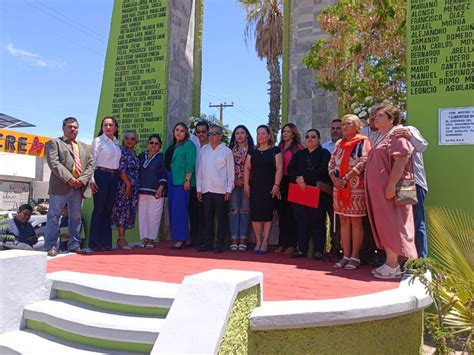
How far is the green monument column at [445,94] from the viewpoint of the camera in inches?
198

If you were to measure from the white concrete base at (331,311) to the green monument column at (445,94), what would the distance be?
2.07m

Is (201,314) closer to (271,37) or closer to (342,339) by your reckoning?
(342,339)

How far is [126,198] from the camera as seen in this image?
6445 millimetres

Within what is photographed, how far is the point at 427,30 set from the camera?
539 cm

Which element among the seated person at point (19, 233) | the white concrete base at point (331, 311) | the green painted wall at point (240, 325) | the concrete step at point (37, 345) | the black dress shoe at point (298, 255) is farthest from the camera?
the seated person at point (19, 233)

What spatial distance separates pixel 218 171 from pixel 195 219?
964 mm

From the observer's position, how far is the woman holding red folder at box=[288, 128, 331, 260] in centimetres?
538

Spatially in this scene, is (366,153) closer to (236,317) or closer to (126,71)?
(236,317)

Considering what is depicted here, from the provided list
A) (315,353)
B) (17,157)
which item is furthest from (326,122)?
(17,157)

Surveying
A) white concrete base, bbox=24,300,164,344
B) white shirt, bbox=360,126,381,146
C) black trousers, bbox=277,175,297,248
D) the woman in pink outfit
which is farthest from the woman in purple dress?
the woman in pink outfit

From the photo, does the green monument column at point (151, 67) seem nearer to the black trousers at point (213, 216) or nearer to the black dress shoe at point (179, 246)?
the black dress shoe at point (179, 246)

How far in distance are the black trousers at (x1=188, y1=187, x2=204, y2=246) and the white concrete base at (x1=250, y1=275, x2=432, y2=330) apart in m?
3.15

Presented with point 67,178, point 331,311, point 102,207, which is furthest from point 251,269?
point 67,178

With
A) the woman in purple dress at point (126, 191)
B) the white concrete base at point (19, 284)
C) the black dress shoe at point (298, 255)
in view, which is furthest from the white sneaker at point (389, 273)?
the woman in purple dress at point (126, 191)
